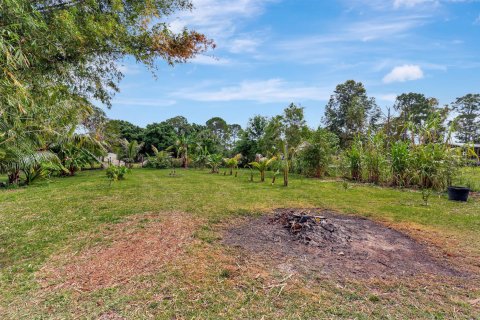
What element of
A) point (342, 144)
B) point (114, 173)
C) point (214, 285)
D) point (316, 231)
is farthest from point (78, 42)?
point (342, 144)

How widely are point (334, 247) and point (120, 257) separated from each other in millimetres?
2933

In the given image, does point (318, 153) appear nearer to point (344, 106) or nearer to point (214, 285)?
point (214, 285)

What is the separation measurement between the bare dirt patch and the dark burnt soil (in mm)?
873

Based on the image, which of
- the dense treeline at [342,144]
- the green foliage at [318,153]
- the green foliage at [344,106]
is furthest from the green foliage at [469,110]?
the green foliage at [318,153]

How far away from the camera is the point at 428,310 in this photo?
2525mm

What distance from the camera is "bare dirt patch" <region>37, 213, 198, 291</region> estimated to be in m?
3.07

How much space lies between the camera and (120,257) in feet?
11.9

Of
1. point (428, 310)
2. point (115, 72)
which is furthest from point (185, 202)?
point (428, 310)

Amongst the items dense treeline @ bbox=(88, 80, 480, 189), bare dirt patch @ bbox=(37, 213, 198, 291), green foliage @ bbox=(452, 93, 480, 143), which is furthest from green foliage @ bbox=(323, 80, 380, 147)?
bare dirt patch @ bbox=(37, 213, 198, 291)

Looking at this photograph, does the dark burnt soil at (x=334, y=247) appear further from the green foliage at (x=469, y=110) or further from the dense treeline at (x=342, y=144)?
the green foliage at (x=469, y=110)

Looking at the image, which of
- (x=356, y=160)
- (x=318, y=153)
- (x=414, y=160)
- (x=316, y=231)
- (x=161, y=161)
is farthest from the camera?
(x=161, y=161)

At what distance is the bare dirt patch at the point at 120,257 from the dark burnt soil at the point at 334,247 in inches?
34.4

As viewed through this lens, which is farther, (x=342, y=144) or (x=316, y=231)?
(x=342, y=144)

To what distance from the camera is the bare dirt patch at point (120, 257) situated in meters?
3.07
